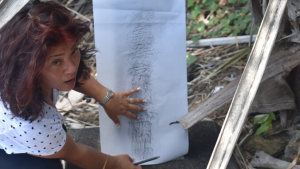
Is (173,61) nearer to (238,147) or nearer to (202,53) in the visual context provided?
(238,147)

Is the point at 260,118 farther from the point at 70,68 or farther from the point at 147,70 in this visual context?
the point at 70,68

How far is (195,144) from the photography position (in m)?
1.35

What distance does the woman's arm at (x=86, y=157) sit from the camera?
0.97 m

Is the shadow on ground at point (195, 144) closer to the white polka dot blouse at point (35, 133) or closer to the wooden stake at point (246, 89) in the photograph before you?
the white polka dot blouse at point (35, 133)

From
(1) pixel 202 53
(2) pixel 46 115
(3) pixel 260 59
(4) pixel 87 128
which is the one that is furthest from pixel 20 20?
(1) pixel 202 53

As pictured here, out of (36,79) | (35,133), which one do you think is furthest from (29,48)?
(35,133)

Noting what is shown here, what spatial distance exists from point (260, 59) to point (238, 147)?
62 cm

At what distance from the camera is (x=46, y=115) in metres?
0.93

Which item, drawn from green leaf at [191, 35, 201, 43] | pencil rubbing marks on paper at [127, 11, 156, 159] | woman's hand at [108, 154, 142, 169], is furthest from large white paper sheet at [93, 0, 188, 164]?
green leaf at [191, 35, 201, 43]

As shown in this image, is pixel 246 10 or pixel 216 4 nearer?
pixel 246 10

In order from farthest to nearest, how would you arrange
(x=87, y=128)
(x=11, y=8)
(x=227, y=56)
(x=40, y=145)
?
1. (x=227, y=56)
2. (x=87, y=128)
3. (x=40, y=145)
4. (x=11, y=8)

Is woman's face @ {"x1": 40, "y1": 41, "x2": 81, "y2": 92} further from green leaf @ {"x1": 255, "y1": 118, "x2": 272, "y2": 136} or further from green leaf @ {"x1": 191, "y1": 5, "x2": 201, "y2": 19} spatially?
green leaf @ {"x1": 191, "y1": 5, "x2": 201, "y2": 19}

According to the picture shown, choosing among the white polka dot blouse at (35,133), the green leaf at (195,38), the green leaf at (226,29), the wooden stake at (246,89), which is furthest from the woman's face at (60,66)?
the green leaf at (226,29)

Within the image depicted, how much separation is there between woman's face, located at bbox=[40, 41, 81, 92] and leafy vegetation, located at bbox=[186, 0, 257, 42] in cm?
138
